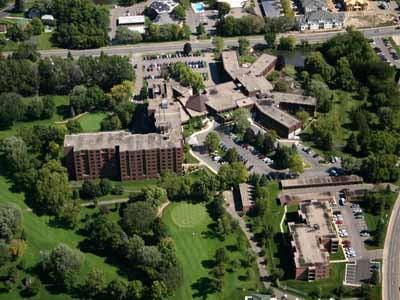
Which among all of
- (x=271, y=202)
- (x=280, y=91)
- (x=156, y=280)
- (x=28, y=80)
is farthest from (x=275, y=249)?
(x=28, y=80)

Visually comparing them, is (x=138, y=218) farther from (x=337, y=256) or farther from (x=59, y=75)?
(x=59, y=75)

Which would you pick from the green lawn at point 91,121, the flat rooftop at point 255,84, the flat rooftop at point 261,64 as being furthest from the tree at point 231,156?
the green lawn at point 91,121

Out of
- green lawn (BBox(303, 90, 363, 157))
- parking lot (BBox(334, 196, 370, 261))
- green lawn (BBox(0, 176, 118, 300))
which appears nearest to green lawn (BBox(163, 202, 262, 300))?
green lawn (BBox(0, 176, 118, 300))

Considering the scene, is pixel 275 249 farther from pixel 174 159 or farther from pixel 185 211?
pixel 174 159

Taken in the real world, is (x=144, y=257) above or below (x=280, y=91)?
below

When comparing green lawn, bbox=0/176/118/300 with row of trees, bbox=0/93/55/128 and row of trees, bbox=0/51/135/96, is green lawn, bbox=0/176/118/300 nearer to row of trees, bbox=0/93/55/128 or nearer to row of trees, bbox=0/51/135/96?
row of trees, bbox=0/93/55/128

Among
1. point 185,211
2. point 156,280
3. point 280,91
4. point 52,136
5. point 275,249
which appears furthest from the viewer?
point 280,91

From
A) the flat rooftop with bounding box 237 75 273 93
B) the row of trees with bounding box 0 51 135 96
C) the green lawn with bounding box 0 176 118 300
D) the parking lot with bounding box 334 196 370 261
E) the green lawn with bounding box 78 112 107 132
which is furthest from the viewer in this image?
the row of trees with bounding box 0 51 135 96

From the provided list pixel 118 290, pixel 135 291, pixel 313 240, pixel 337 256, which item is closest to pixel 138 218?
pixel 118 290
